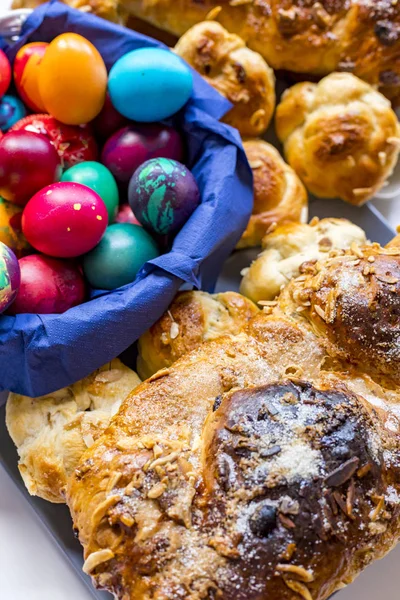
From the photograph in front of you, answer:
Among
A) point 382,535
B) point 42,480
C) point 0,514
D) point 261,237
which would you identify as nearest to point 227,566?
point 382,535

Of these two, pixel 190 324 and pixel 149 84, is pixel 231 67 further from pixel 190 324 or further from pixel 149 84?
pixel 190 324

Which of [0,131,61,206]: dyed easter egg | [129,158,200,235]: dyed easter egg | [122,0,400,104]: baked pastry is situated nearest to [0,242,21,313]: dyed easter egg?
[0,131,61,206]: dyed easter egg

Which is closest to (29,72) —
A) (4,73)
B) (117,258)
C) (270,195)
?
(4,73)

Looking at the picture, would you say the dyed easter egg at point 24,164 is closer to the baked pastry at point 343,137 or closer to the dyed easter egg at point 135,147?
the dyed easter egg at point 135,147

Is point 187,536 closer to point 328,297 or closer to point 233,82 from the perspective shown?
point 328,297

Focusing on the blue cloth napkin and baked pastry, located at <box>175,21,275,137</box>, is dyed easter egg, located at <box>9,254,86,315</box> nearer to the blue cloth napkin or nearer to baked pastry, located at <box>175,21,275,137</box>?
the blue cloth napkin

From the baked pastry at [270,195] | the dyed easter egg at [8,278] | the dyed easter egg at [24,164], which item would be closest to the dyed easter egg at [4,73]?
the dyed easter egg at [24,164]

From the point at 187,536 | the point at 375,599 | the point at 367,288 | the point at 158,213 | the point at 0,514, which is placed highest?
the point at 367,288
